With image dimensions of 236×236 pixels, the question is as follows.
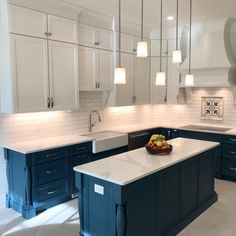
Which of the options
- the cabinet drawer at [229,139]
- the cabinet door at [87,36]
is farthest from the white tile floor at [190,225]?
the cabinet door at [87,36]

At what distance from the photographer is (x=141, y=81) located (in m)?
5.68

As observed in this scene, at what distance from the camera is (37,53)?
147 inches

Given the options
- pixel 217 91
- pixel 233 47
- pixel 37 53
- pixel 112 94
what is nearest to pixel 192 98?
pixel 217 91

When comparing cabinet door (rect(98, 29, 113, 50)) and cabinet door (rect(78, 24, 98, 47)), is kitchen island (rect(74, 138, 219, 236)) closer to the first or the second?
cabinet door (rect(78, 24, 98, 47))

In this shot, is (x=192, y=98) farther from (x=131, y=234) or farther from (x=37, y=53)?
(x=131, y=234)

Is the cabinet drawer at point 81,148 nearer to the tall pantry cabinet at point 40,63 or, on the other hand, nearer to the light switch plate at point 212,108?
the tall pantry cabinet at point 40,63

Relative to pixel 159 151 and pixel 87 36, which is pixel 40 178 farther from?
pixel 87 36

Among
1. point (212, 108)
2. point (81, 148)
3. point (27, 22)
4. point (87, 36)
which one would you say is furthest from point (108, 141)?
point (212, 108)

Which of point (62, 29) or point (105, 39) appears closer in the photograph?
point (62, 29)

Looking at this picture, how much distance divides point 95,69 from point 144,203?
109 inches

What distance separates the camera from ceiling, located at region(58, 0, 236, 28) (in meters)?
3.89

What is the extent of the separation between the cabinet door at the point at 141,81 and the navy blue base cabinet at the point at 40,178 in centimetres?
202

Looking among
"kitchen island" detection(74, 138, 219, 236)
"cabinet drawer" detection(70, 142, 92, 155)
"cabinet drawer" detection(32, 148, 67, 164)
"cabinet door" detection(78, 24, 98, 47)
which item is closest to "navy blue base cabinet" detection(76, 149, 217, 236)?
"kitchen island" detection(74, 138, 219, 236)

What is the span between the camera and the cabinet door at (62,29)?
3.88m
